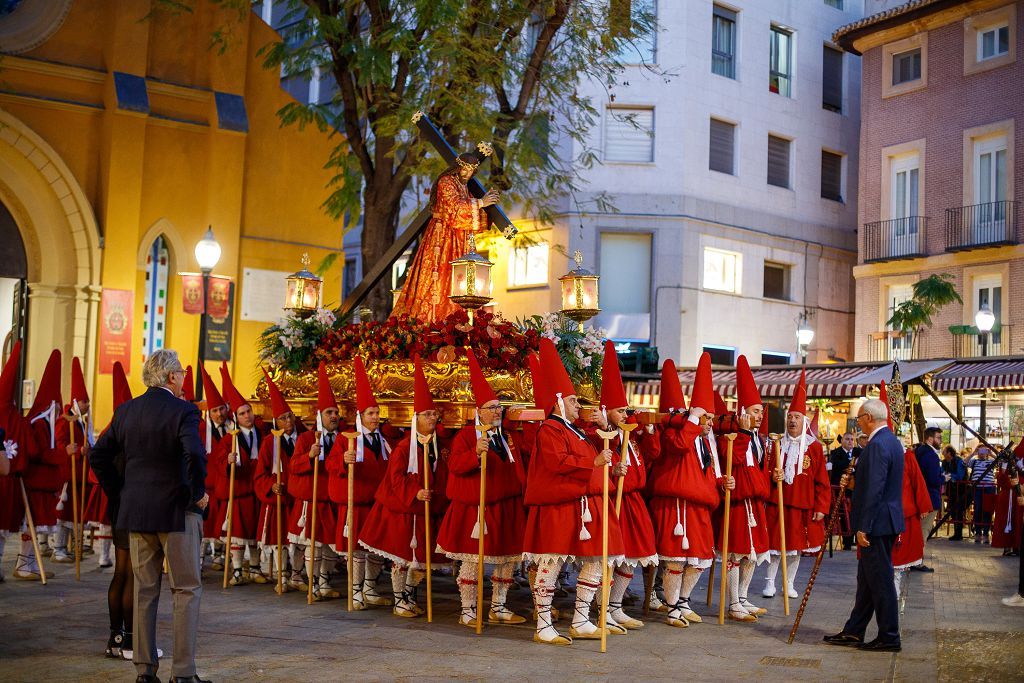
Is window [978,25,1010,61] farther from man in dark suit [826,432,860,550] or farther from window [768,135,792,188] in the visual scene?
man in dark suit [826,432,860,550]

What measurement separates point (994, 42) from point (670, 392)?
22615 millimetres

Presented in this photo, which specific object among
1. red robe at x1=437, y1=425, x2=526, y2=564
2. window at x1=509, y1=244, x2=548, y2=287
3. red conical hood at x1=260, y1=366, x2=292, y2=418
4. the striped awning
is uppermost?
window at x1=509, y1=244, x2=548, y2=287

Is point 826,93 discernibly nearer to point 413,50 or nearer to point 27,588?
point 413,50

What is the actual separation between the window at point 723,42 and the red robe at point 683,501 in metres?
23.5

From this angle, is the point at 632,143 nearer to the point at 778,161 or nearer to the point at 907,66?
the point at 778,161

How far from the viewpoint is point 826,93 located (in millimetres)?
34656

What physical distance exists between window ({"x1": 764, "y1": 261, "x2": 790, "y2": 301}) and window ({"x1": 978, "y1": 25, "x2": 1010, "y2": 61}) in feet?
26.0

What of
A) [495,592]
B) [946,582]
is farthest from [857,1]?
[495,592]

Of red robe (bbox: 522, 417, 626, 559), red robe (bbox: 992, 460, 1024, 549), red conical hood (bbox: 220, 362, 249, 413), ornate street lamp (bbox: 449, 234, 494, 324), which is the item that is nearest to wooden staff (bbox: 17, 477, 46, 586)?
red conical hood (bbox: 220, 362, 249, 413)

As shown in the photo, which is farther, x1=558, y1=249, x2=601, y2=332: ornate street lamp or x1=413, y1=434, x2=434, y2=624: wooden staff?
x1=558, y1=249, x2=601, y2=332: ornate street lamp

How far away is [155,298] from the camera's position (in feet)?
70.1

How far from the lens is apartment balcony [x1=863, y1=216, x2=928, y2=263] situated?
2998 centimetres

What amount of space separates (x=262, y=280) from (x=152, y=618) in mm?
15197

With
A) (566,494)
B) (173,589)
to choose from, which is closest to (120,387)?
(173,589)
